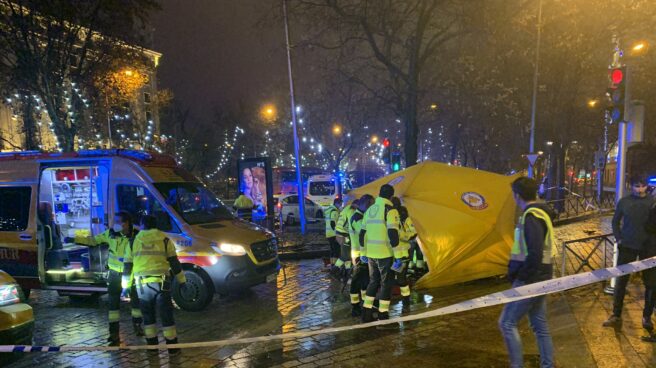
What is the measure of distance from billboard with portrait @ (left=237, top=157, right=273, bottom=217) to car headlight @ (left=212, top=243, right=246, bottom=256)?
7120mm

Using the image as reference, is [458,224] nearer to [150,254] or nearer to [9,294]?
[150,254]

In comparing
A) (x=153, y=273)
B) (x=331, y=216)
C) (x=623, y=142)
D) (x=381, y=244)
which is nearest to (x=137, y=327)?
(x=153, y=273)

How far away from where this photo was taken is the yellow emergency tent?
824 cm

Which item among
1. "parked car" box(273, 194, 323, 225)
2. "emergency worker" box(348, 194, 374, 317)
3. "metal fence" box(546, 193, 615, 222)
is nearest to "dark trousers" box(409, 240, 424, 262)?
Result: "emergency worker" box(348, 194, 374, 317)

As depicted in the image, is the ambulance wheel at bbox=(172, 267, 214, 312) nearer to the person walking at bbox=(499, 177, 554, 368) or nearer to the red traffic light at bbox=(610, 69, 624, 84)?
the person walking at bbox=(499, 177, 554, 368)

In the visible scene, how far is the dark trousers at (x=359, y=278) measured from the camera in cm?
699

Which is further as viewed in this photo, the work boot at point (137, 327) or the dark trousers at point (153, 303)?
the work boot at point (137, 327)

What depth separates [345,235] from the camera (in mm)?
8359

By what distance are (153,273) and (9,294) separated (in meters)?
1.49

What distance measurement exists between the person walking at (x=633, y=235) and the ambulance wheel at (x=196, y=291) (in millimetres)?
5750

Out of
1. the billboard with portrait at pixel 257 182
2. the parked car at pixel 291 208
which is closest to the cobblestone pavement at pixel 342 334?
the billboard with portrait at pixel 257 182

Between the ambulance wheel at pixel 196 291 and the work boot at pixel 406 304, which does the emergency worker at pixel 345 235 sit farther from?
the ambulance wheel at pixel 196 291

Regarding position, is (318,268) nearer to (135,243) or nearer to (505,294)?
(135,243)

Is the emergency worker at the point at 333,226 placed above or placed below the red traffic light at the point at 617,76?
below
